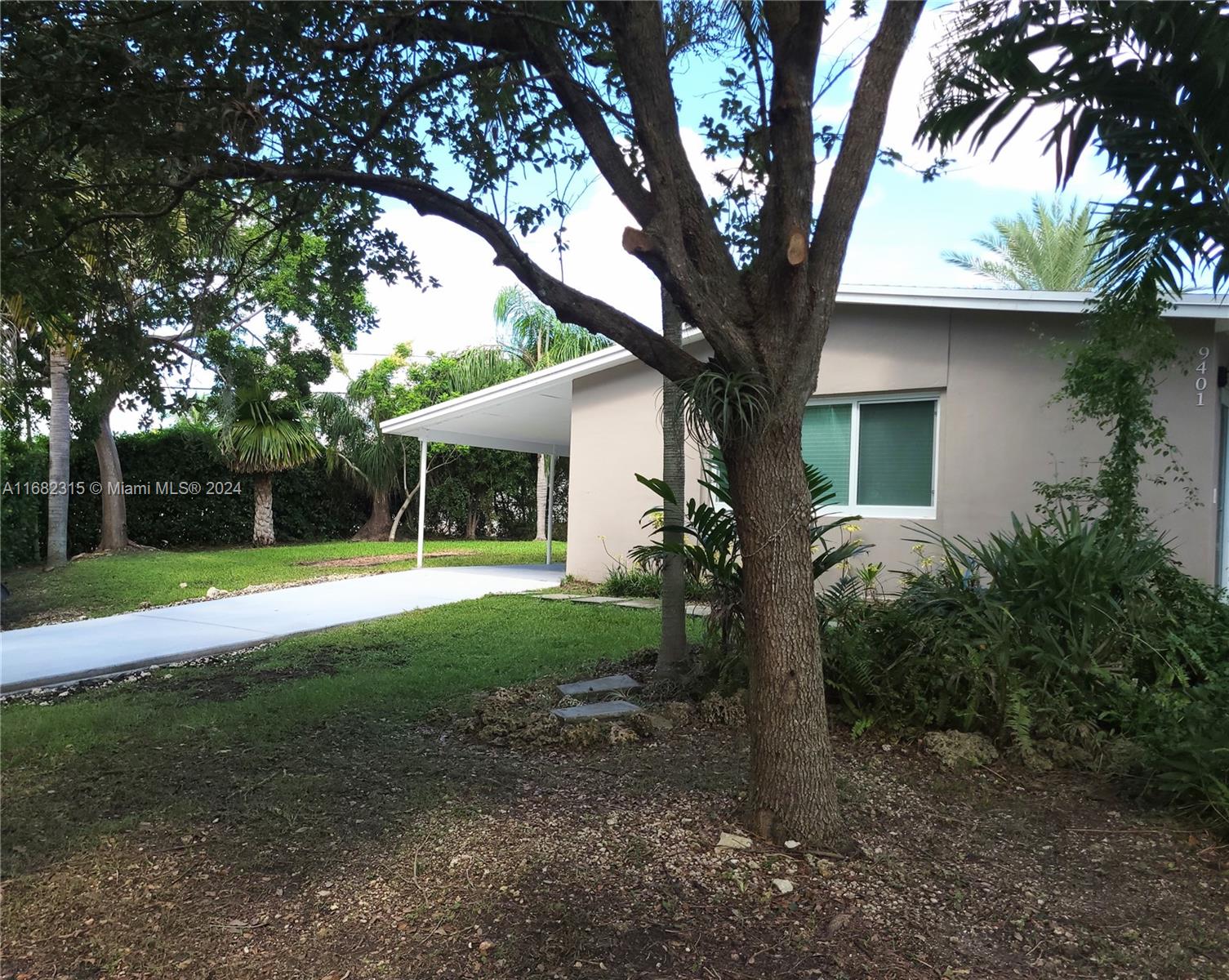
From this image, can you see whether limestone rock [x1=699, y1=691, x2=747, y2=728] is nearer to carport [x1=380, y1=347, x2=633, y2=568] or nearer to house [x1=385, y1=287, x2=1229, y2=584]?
house [x1=385, y1=287, x2=1229, y2=584]

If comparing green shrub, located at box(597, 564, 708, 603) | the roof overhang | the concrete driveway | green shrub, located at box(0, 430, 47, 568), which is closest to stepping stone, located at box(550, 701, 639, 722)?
the concrete driveway

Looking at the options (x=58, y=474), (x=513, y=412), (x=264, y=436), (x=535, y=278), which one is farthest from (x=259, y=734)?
(x=264, y=436)

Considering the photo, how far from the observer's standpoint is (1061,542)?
5195 millimetres

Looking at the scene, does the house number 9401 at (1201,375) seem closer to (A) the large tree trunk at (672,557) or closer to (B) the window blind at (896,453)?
(B) the window blind at (896,453)

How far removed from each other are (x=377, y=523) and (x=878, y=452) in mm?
16142

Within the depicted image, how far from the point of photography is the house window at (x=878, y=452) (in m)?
9.43

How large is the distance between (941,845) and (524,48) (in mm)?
4403

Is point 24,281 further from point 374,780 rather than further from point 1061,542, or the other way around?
point 1061,542

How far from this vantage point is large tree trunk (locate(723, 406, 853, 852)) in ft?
11.3

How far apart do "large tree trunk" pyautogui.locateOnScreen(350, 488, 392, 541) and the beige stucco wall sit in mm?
13924

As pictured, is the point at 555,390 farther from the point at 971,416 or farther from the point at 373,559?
the point at 373,559

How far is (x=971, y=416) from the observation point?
9.00 metres

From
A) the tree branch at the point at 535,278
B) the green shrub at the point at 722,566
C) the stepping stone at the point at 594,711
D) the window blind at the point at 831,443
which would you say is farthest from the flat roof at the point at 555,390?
the tree branch at the point at 535,278

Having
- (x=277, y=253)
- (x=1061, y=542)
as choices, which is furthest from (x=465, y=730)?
(x=1061, y=542)
